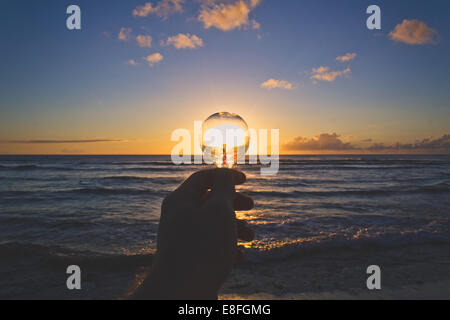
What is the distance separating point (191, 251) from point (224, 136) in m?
0.96

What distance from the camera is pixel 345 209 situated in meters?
8.37

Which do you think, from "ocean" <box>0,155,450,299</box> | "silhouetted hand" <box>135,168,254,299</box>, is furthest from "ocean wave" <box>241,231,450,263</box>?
"silhouetted hand" <box>135,168,254,299</box>

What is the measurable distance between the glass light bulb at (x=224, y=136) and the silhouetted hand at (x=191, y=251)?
0.63 metres

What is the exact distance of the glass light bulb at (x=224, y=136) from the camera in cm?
197

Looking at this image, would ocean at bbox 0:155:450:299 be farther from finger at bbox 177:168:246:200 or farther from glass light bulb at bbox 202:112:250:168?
finger at bbox 177:168:246:200

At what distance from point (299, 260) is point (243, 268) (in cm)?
100

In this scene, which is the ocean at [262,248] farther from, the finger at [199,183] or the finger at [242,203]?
the finger at [199,183]

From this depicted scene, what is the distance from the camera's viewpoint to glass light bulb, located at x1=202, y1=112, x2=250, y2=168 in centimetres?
197

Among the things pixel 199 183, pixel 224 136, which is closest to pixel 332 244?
pixel 224 136

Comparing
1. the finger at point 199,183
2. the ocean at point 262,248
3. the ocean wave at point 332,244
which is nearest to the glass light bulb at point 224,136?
the finger at point 199,183

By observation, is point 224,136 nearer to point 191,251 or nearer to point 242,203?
point 242,203

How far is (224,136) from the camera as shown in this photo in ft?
6.49

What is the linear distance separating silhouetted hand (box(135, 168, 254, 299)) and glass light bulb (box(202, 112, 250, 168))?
2.08 ft
